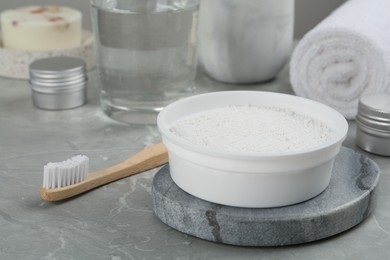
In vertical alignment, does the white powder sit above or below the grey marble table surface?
above

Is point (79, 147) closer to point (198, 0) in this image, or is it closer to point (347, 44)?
point (198, 0)

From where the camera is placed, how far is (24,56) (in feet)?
3.80

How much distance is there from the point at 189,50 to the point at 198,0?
0.07m

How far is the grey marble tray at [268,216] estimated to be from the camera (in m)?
0.69

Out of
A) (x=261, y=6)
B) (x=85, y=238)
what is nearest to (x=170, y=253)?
(x=85, y=238)

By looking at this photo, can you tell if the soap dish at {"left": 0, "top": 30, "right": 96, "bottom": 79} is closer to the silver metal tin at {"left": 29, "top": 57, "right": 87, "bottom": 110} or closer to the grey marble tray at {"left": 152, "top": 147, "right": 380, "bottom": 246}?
the silver metal tin at {"left": 29, "top": 57, "right": 87, "bottom": 110}

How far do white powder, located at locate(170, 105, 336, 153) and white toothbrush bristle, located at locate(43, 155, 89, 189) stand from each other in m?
0.10

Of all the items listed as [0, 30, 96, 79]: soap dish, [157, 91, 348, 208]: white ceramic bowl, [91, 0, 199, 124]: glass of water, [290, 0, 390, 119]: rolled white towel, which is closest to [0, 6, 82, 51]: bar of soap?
[0, 30, 96, 79]: soap dish

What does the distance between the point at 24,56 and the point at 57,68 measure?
13cm

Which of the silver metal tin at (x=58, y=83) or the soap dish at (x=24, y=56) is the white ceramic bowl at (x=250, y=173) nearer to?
the silver metal tin at (x=58, y=83)

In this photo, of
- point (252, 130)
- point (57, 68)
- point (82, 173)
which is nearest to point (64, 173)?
point (82, 173)

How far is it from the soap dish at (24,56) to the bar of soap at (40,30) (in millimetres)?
11

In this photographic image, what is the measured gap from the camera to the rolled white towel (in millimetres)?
993

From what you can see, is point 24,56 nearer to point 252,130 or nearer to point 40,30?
point 40,30
